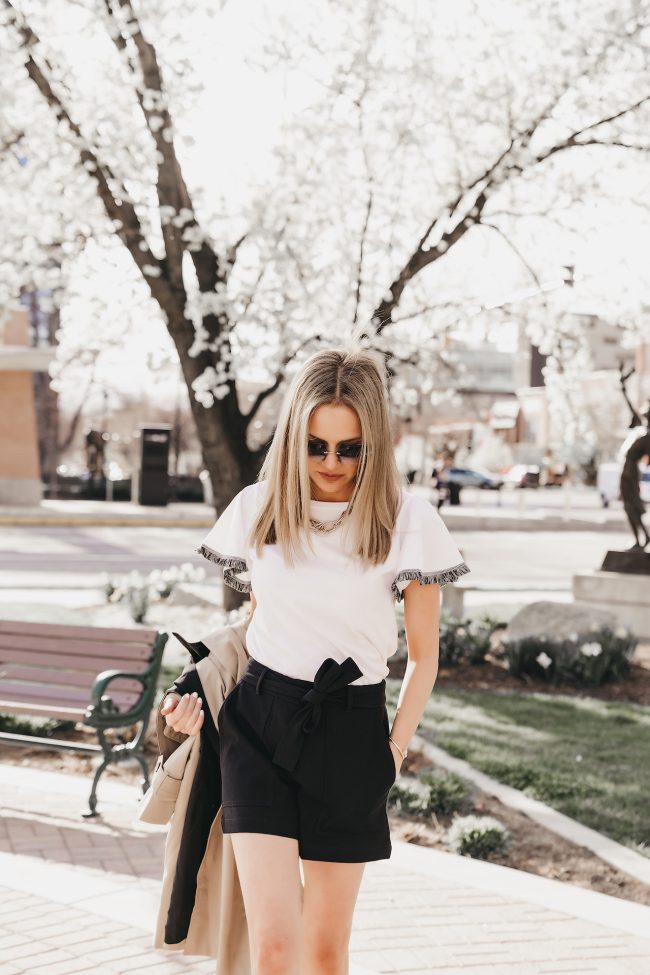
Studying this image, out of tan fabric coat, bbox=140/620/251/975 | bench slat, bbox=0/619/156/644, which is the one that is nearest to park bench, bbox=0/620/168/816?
bench slat, bbox=0/619/156/644

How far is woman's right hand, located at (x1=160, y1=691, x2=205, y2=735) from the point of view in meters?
2.97

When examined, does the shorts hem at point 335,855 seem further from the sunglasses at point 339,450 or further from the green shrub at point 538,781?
the green shrub at point 538,781

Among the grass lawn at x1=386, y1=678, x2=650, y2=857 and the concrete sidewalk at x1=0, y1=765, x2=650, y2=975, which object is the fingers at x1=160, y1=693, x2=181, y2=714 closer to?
the concrete sidewalk at x1=0, y1=765, x2=650, y2=975

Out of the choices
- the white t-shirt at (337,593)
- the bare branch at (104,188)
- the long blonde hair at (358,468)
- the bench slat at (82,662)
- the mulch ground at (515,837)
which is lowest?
the mulch ground at (515,837)

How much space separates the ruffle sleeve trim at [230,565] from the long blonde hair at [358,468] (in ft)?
0.53

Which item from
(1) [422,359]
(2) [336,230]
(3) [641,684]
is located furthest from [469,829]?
(1) [422,359]

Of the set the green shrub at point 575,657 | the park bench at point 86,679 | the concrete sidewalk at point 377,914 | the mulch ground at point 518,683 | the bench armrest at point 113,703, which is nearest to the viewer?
the concrete sidewalk at point 377,914

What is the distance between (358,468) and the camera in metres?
2.98

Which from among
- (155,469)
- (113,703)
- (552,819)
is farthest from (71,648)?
(155,469)

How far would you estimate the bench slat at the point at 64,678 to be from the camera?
255 inches

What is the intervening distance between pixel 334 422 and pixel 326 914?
1195 mm

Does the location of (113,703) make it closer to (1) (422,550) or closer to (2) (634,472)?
(1) (422,550)

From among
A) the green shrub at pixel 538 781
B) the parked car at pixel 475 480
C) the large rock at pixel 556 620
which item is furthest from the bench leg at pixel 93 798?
the parked car at pixel 475 480

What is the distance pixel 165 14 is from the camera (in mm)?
10320
